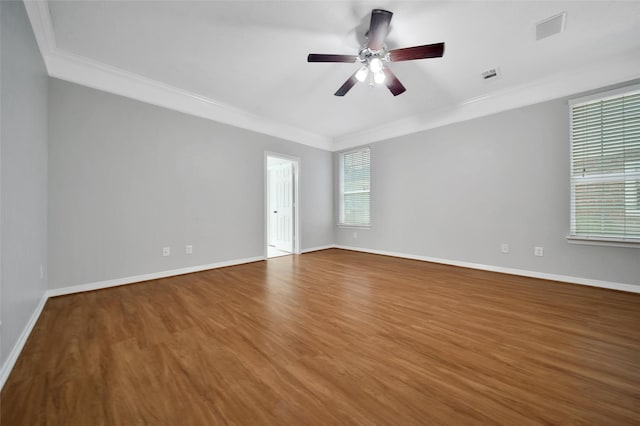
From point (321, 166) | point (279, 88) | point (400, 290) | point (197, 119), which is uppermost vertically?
point (279, 88)

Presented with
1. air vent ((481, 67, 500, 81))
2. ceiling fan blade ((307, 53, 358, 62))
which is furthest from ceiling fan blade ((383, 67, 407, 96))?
air vent ((481, 67, 500, 81))

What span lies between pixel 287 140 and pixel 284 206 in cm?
145

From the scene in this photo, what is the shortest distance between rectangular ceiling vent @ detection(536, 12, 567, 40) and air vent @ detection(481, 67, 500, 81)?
56cm

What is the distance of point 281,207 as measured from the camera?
215 inches

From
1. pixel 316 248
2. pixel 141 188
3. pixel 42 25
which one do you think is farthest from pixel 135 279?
pixel 316 248

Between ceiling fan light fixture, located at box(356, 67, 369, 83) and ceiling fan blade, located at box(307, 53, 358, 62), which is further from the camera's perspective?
ceiling fan light fixture, located at box(356, 67, 369, 83)

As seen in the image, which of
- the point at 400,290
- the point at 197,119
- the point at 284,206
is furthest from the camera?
the point at 284,206

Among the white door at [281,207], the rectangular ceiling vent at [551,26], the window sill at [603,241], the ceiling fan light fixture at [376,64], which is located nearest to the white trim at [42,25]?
the ceiling fan light fixture at [376,64]

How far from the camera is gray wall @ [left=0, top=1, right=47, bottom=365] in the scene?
139cm

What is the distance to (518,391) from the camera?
3.86 feet

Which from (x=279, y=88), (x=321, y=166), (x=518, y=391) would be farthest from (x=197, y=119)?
(x=518, y=391)

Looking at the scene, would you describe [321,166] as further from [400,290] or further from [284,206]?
[400,290]

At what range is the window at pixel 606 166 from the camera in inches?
102

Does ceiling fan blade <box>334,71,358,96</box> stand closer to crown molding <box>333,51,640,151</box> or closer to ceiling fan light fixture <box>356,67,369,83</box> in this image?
ceiling fan light fixture <box>356,67,369,83</box>
